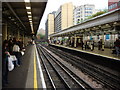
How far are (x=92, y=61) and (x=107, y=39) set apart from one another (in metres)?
6.53

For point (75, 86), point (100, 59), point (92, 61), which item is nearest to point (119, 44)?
point (100, 59)

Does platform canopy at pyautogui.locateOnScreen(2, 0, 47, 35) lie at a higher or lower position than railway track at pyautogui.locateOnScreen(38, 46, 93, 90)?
higher

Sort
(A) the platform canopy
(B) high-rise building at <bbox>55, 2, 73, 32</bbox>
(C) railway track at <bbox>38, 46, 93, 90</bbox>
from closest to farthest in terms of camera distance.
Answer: (C) railway track at <bbox>38, 46, 93, 90</bbox> → (A) the platform canopy → (B) high-rise building at <bbox>55, 2, 73, 32</bbox>

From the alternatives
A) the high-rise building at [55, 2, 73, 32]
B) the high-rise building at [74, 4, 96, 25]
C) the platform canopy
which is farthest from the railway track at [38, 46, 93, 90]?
the high-rise building at [74, 4, 96, 25]

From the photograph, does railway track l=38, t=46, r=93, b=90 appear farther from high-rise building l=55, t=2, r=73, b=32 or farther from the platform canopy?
high-rise building l=55, t=2, r=73, b=32

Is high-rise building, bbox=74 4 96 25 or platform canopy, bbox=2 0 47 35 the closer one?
platform canopy, bbox=2 0 47 35

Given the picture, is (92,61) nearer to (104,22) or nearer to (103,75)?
(104,22)

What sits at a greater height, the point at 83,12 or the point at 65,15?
the point at 83,12

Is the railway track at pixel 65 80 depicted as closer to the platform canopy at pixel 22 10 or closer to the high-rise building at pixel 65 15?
the platform canopy at pixel 22 10

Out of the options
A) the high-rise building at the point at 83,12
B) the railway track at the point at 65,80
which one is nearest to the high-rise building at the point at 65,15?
the high-rise building at the point at 83,12

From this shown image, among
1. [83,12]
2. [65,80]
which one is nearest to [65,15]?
[83,12]

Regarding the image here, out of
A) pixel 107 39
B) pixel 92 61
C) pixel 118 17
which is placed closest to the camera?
pixel 118 17

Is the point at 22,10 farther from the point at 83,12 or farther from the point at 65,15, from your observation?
the point at 65,15

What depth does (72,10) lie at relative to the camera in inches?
4048
